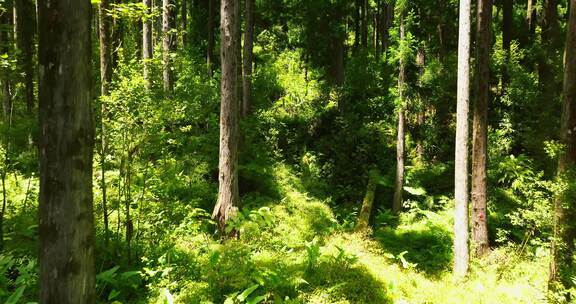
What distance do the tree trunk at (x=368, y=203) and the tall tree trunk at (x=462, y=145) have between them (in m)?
2.96

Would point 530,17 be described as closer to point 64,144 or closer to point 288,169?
point 288,169

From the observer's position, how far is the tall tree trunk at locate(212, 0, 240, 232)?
861 centimetres

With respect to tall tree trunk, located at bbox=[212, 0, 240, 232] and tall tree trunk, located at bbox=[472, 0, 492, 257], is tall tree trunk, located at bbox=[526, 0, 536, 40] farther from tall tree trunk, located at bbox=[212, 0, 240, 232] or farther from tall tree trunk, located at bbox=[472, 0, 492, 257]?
tall tree trunk, located at bbox=[212, 0, 240, 232]

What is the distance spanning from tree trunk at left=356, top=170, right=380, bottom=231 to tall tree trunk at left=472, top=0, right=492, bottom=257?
2968 mm

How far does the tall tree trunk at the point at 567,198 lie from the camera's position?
6754mm

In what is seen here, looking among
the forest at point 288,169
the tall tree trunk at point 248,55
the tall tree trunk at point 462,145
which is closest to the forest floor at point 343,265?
the forest at point 288,169

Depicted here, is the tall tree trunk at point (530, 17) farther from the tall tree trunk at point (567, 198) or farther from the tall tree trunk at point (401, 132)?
the tall tree trunk at point (567, 198)

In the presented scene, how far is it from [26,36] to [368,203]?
15.2m

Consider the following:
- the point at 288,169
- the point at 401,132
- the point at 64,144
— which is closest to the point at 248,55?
the point at 288,169

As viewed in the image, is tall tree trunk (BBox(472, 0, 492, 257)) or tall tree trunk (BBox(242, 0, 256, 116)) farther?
tall tree trunk (BBox(242, 0, 256, 116))

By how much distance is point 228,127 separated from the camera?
29.2 ft

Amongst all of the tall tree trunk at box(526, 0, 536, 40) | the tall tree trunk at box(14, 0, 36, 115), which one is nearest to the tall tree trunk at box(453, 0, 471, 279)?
the tall tree trunk at box(526, 0, 536, 40)

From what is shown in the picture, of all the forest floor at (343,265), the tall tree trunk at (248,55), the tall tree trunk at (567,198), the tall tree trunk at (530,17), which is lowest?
the forest floor at (343,265)

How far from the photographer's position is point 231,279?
594cm
